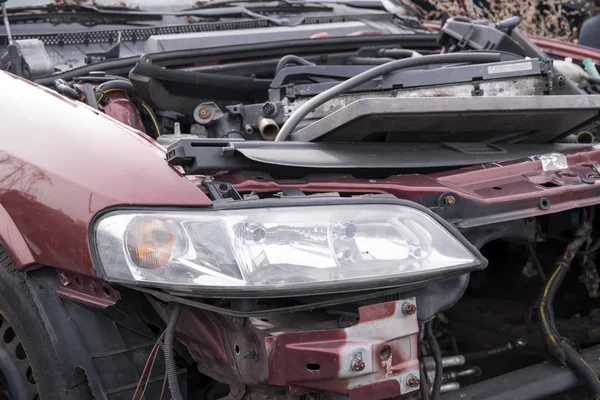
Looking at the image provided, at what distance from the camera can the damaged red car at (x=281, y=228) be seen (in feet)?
4.93

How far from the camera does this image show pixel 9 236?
67.5 inches

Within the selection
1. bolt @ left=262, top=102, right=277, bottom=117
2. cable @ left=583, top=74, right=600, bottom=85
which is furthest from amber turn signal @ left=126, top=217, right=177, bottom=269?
cable @ left=583, top=74, right=600, bottom=85

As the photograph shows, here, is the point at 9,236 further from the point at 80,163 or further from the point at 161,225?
→ the point at 161,225

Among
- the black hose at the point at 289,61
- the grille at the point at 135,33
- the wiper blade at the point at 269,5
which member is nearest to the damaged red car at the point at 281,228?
the black hose at the point at 289,61

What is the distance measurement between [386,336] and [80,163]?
0.82 metres

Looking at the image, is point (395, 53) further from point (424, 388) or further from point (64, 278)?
point (64, 278)

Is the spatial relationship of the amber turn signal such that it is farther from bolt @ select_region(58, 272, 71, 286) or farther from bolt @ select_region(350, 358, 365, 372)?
bolt @ select_region(350, 358, 365, 372)

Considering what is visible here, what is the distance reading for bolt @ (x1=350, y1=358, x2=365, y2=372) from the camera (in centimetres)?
151

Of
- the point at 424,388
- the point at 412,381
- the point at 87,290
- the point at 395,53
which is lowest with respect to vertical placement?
the point at 424,388

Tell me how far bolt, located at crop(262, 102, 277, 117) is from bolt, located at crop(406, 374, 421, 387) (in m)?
1.16

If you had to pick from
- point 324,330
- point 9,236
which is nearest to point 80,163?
point 9,236

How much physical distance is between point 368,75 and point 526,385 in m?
1.05

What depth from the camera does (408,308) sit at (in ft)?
5.27

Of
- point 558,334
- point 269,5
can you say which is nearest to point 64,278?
point 558,334
